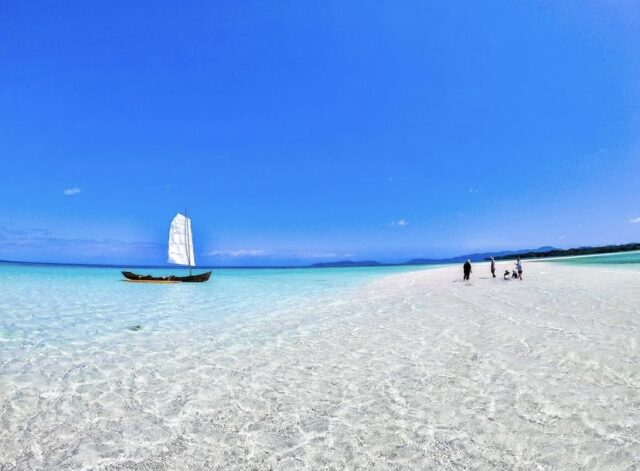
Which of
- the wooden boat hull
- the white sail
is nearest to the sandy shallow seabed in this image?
the white sail

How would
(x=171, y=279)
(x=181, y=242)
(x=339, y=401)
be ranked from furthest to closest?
(x=171, y=279) → (x=181, y=242) → (x=339, y=401)

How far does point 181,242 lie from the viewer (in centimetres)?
3662

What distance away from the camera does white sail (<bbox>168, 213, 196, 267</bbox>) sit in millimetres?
36125

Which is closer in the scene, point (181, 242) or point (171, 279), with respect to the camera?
point (181, 242)

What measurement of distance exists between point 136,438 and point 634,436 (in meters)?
6.58

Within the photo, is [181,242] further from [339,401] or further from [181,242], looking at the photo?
[339,401]

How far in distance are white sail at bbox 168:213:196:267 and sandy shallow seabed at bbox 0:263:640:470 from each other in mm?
26706

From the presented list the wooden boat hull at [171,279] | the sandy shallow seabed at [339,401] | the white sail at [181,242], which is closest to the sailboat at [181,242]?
the white sail at [181,242]

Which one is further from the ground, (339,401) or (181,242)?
(181,242)

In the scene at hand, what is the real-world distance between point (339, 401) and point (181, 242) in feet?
111

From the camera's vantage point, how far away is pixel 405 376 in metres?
7.18

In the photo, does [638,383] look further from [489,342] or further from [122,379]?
[122,379]

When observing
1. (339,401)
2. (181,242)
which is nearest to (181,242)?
(181,242)

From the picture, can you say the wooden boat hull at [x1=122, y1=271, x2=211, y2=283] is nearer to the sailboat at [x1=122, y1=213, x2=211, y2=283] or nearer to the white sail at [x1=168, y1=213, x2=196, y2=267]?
the sailboat at [x1=122, y1=213, x2=211, y2=283]
